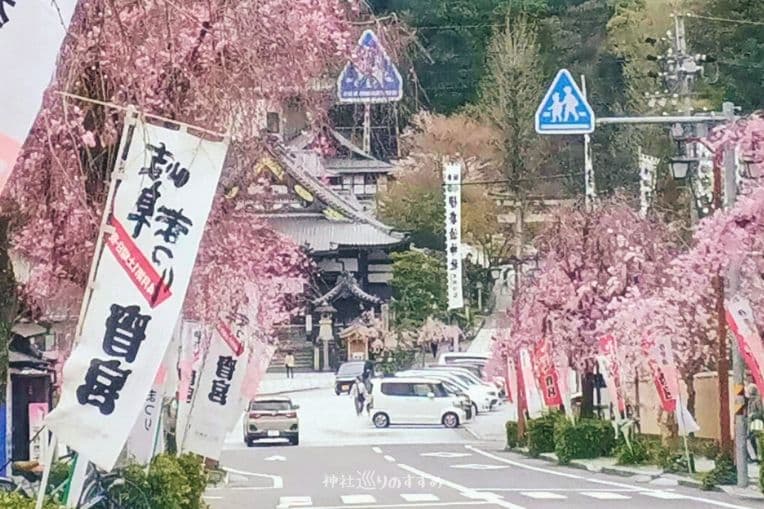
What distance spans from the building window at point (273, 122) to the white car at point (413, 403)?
33504mm

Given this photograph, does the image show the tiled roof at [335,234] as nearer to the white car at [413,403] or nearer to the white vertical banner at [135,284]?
the white car at [413,403]

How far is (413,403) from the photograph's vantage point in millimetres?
45875

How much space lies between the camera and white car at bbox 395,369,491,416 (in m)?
48.1

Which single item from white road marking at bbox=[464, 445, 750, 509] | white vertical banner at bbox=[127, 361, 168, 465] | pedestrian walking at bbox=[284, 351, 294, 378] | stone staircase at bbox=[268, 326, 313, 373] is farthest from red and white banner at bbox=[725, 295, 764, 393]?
stone staircase at bbox=[268, 326, 313, 373]

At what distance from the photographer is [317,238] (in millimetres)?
62719

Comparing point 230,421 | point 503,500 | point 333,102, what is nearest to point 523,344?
point 503,500

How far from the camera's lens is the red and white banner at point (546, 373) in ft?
106

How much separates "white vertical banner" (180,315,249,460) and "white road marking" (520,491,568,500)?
5.26m

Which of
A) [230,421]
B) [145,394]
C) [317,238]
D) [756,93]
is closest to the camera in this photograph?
[145,394]

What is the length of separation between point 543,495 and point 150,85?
13.4m

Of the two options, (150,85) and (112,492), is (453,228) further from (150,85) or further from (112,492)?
(150,85)

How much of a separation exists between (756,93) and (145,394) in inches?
1621

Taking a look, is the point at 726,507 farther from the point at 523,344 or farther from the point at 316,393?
the point at 316,393

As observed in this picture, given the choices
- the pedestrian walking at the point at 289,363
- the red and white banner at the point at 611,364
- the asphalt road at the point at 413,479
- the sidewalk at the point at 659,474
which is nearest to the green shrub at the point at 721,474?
the sidewalk at the point at 659,474
